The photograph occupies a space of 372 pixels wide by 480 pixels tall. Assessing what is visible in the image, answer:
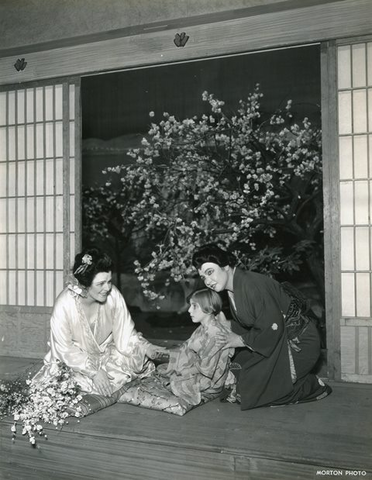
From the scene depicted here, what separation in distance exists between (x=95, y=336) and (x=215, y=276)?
3.18 feet

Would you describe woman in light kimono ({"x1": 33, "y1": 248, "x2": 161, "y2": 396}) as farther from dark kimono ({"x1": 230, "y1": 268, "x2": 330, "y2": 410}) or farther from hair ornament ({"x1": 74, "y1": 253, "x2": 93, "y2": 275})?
dark kimono ({"x1": 230, "y1": 268, "x2": 330, "y2": 410})

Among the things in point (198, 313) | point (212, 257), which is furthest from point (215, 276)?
point (198, 313)

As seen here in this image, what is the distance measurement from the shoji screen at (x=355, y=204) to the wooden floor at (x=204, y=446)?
2.24 feet

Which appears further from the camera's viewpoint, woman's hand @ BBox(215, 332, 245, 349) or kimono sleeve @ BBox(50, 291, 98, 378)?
kimono sleeve @ BBox(50, 291, 98, 378)

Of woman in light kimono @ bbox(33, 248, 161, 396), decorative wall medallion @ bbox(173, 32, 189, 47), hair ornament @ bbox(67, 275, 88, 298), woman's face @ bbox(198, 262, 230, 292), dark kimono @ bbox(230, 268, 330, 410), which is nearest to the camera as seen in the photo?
dark kimono @ bbox(230, 268, 330, 410)

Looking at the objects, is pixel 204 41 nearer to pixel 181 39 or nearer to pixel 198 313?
pixel 181 39

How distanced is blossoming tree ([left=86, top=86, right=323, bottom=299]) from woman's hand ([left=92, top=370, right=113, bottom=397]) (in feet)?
5.04

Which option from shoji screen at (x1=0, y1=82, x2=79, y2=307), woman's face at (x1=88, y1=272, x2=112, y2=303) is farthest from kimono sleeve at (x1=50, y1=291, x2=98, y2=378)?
shoji screen at (x1=0, y1=82, x2=79, y2=307)

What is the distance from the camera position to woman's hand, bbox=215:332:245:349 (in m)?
3.21

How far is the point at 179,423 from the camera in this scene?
2.90 metres

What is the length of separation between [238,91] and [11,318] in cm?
291

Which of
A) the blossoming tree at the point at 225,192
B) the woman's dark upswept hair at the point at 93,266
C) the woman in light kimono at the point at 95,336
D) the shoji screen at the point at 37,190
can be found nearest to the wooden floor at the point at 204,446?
the woman in light kimono at the point at 95,336

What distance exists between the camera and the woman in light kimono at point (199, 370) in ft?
10.6

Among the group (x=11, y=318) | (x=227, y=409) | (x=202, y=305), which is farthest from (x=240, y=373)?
(x=11, y=318)
